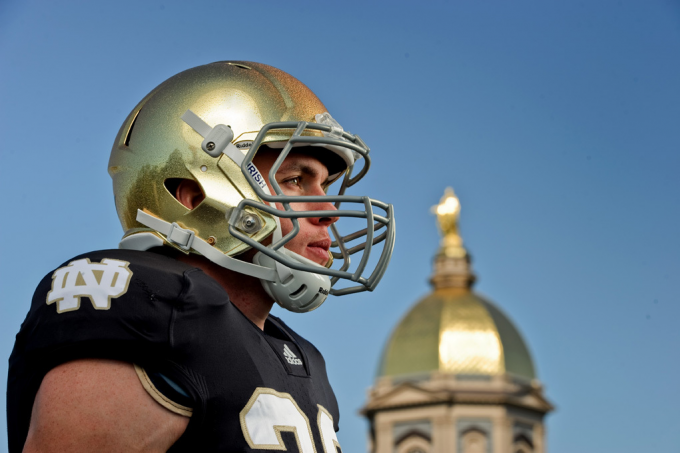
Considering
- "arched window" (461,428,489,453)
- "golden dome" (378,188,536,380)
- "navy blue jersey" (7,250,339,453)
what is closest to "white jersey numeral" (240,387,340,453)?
"navy blue jersey" (7,250,339,453)

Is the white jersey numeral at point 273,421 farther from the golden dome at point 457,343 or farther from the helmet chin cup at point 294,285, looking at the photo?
the golden dome at point 457,343

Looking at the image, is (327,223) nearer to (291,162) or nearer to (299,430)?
(291,162)

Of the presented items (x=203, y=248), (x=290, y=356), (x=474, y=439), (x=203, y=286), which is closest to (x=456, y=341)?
(x=474, y=439)

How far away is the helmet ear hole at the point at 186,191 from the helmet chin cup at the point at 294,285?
0.24m

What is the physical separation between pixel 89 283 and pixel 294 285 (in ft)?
1.96

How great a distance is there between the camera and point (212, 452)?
230 centimetres

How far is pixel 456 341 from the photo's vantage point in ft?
130

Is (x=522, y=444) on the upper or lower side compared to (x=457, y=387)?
lower

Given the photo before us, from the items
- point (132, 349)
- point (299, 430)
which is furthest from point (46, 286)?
point (299, 430)

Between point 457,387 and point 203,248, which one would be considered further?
point 457,387

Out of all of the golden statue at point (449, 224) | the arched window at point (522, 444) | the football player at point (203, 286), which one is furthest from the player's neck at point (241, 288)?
the golden statue at point (449, 224)

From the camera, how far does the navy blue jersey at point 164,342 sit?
2.19 metres

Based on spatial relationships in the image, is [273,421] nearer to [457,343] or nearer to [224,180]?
[224,180]

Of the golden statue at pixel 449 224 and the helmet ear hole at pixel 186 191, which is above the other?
the golden statue at pixel 449 224
